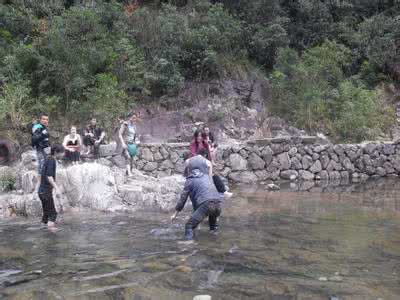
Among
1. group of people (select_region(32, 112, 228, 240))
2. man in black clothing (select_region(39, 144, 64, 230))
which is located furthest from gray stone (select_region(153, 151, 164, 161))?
man in black clothing (select_region(39, 144, 64, 230))

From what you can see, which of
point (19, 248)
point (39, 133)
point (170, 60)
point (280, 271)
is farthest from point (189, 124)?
point (280, 271)

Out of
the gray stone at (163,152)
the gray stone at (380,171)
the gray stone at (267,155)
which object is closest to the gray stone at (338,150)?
the gray stone at (380,171)

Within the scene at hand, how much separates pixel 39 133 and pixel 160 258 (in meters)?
5.87

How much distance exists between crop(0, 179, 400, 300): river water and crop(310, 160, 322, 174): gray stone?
628 centimetres

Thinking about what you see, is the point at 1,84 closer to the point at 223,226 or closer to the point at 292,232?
the point at 223,226

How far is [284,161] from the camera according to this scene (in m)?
17.1

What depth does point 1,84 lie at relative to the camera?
1748cm

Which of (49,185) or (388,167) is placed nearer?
(49,185)

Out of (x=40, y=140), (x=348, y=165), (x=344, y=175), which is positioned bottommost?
(x=344, y=175)

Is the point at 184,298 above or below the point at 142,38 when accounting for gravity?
below

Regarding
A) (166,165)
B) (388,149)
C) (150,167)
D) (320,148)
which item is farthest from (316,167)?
(150,167)

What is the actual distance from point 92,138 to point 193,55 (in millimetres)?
8625

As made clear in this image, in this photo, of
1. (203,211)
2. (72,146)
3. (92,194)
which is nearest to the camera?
(203,211)

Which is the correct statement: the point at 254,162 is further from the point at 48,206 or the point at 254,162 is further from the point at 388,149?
the point at 48,206
